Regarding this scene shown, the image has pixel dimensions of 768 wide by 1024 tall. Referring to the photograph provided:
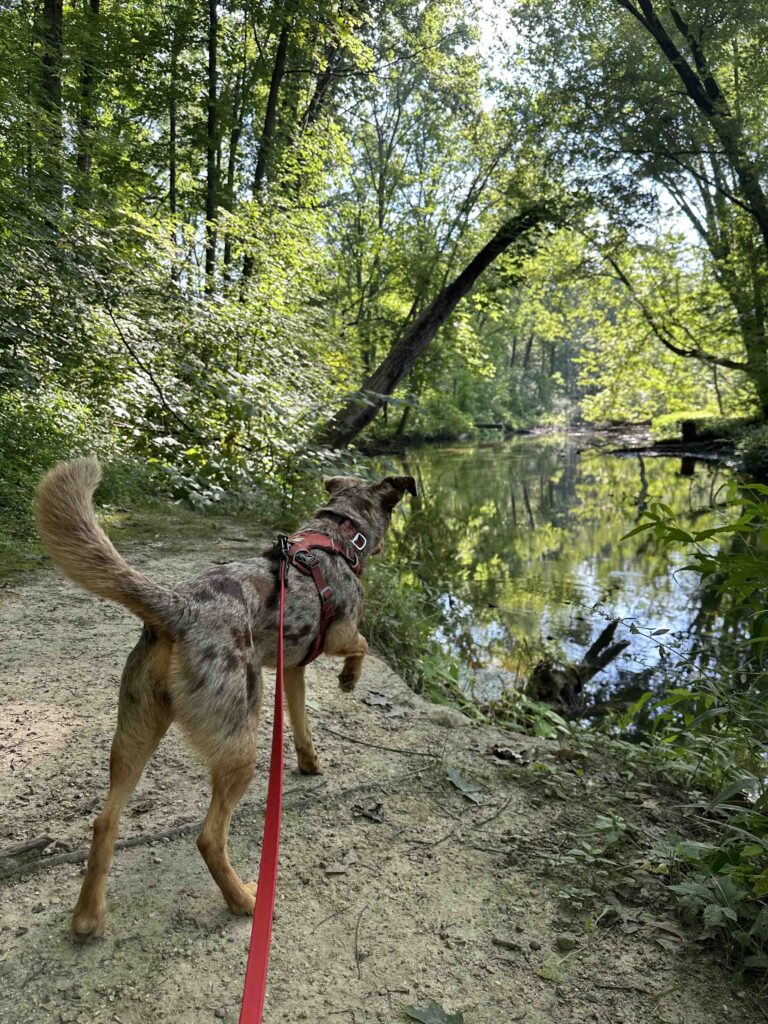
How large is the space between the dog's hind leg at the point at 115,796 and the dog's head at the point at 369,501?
1714 millimetres

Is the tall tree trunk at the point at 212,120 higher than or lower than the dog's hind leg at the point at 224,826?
higher

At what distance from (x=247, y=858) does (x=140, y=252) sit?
7.03 m

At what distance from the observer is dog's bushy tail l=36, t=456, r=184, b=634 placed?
206 centimetres

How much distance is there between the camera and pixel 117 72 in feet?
38.1

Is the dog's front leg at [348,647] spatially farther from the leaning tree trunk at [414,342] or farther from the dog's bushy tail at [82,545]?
the leaning tree trunk at [414,342]

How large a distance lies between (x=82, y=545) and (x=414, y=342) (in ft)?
34.4

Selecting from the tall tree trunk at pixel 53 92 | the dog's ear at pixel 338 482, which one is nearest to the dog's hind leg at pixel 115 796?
the dog's ear at pixel 338 482

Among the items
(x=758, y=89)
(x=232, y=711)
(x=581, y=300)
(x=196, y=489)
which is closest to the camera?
(x=232, y=711)

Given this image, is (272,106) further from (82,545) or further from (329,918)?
(329,918)

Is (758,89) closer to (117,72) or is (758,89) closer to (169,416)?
(117,72)

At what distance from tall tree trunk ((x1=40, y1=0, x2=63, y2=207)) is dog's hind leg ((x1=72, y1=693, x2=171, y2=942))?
21.9 feet

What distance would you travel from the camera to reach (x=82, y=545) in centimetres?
206

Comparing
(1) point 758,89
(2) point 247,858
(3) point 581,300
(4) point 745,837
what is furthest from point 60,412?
(3) point 581,300

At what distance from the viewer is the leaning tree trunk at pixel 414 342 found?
11164 millimetres
